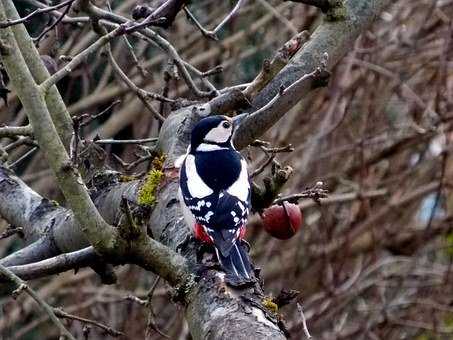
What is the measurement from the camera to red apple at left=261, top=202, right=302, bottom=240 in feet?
10.3

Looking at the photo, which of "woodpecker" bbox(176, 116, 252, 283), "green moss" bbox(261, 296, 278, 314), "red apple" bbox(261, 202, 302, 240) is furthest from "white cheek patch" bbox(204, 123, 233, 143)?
"green moss" bbox(261, 296, 278, 314)

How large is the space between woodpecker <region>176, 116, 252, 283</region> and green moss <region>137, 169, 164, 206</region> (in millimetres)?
67

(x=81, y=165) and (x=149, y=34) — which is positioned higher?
(x=149, y=34)

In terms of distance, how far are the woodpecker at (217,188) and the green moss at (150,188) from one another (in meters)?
0.07

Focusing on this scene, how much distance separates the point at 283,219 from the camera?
Result: 10.3 ft

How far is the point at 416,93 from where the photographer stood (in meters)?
6.63

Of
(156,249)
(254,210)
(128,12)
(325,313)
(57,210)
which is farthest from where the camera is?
(128,12)

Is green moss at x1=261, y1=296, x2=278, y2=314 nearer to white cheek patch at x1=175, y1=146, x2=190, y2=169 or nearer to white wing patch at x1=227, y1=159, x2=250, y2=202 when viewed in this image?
white wing patch at x1=227, y1=159, x2=250, y2=202

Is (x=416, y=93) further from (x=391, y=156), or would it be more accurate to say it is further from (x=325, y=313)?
(x=325, y=313)

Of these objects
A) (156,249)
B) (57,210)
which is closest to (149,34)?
(57,210)

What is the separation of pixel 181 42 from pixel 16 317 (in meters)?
1.95

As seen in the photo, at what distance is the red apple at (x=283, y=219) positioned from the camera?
10.3 ft

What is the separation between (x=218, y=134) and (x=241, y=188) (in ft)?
0.56

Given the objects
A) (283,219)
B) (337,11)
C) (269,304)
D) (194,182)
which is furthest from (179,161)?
(269,304)
